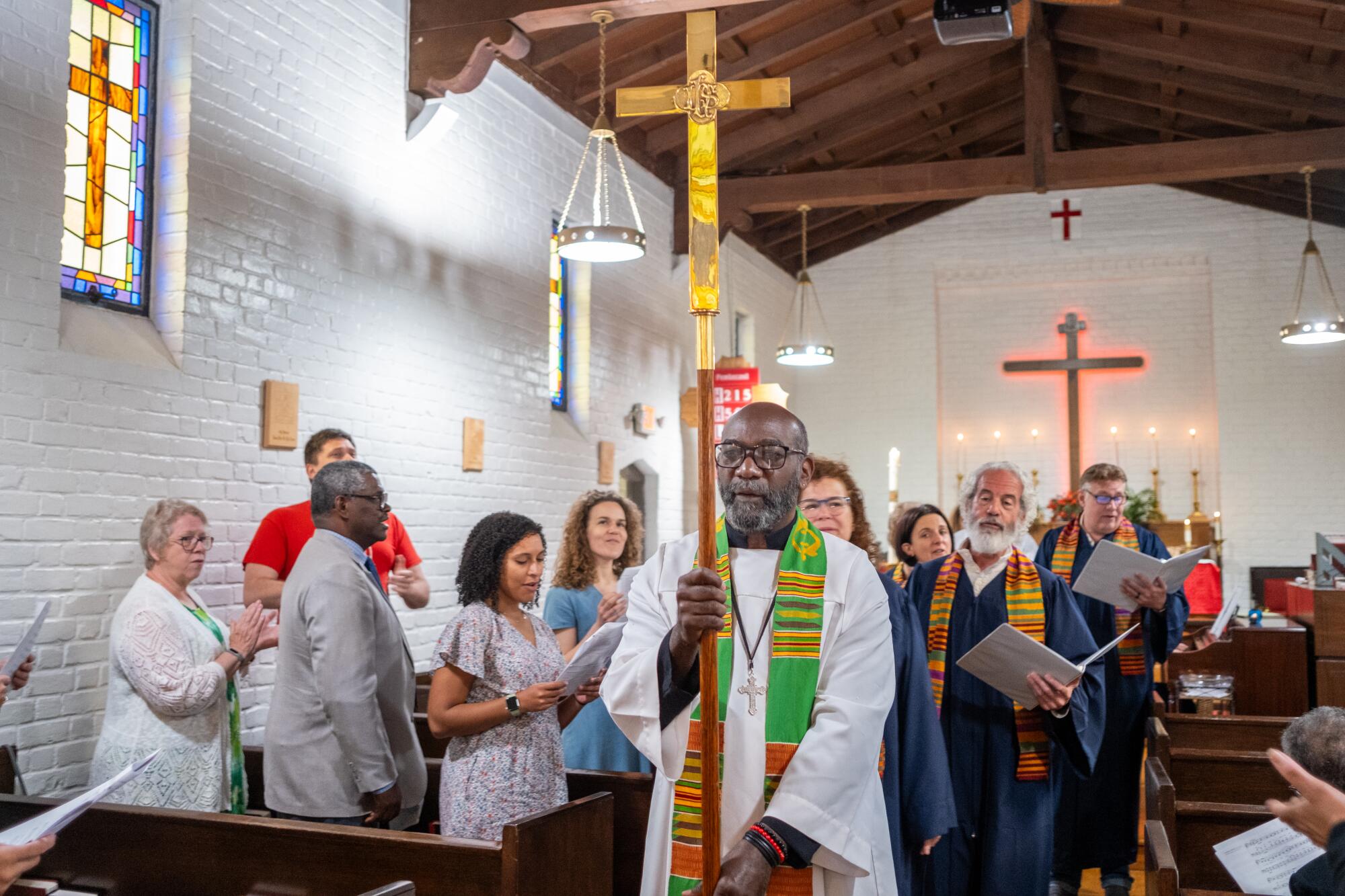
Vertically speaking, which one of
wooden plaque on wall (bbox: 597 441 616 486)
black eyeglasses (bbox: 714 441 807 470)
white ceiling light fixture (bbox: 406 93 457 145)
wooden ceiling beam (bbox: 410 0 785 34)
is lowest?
black eyeglasses (bbox: 714 441 807 470)

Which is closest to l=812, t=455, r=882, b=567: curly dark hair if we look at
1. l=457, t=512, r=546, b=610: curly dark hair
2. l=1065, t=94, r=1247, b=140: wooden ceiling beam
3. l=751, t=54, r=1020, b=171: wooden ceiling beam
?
l=457, t=512, r=546, b=610: curly dark hair

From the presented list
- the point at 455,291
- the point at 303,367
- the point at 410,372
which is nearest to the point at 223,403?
the point at 303,367

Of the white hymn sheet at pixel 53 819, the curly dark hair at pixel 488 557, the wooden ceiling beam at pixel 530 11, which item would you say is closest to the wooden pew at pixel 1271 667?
the wooden ceiling beam at pixel 530 11

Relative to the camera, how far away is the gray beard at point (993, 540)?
355 cm

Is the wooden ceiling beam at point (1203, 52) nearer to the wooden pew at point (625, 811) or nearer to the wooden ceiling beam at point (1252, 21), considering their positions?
the wooden ceiling beam at point (1252, 21)

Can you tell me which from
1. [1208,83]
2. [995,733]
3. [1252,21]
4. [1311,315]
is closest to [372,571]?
[995,733]

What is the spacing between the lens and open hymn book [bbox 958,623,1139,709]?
2957 mm

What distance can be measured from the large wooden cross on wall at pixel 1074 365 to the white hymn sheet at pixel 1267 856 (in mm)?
10176

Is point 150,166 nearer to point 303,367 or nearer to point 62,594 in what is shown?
point 303,367

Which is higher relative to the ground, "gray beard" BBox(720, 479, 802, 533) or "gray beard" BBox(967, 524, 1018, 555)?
"gray beard" BBox(720, 479, 802, 533)

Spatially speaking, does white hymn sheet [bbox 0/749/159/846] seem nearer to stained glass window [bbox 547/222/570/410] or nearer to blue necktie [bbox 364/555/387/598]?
blue necktie [bbox 364/555/387/598]

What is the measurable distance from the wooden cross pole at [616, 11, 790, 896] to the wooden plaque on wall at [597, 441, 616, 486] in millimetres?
6076

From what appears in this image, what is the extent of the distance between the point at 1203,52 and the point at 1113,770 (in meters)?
6.23

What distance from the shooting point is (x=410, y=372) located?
6.17 meters
